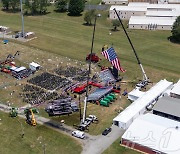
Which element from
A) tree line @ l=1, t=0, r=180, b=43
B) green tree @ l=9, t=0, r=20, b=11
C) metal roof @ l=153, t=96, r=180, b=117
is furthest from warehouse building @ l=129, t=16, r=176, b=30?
metal roof @ l=153, t=96, r=180, b=117

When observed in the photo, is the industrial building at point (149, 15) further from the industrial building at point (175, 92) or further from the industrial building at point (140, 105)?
the industrial building at point (175, 92)

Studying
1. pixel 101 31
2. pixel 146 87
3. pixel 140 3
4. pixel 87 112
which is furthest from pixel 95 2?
pixel 87 112

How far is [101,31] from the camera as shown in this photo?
4264 inches

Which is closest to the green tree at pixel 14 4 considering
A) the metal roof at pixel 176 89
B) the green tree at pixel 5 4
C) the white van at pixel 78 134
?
the green tree at pixel 5 4

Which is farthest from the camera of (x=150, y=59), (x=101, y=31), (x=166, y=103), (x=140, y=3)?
(x=140, y=3)

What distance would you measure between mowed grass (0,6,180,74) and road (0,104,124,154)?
27.4 meters

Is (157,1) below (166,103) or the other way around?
the other way around

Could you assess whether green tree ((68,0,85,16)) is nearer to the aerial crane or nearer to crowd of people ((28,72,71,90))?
crowd of people ((28,72,71,90))

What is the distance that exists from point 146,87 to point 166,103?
36.2 feet

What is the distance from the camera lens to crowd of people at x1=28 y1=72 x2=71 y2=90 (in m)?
69.7

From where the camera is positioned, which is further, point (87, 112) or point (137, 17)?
point (137, 17)

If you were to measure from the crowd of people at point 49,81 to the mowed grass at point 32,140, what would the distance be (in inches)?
545

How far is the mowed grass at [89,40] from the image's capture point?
8638cm

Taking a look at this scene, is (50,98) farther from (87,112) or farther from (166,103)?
(166,103)
